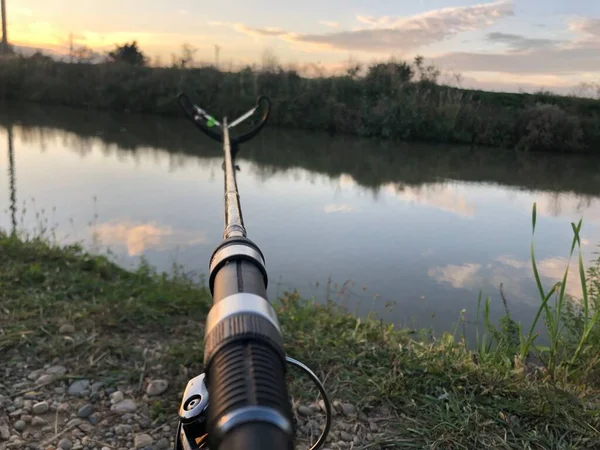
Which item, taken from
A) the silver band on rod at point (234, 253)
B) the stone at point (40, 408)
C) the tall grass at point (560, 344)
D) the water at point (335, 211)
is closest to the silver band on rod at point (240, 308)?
the silver band on rod at point (234, 253)

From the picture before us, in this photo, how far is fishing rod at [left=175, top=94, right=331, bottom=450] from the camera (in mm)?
554

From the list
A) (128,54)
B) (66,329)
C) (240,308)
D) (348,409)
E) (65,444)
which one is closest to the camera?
(240,308)

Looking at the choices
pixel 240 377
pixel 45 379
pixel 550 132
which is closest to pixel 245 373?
pixel 240 377

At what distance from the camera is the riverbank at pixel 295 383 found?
167cm

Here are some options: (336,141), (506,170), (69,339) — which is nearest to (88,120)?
(336,141)

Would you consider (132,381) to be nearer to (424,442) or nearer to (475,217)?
(424,442)

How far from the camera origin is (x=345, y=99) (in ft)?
48.2

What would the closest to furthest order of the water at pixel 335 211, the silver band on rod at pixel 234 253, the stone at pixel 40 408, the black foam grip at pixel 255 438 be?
the black foam grip at pixel 255 438 < the silver band on rod at pixel 234 253 < the stone at pixel 40 408 < the water at pixel 335 211

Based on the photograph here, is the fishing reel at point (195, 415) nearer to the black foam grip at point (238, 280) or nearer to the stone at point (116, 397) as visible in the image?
the black foam grip at point (238, 280)

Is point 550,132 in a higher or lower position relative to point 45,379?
higher

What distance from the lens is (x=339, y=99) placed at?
48.2ft

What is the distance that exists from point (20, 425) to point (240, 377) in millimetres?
1383

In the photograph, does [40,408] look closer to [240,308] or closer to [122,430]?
[122,430]

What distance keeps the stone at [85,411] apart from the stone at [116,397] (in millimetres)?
65
